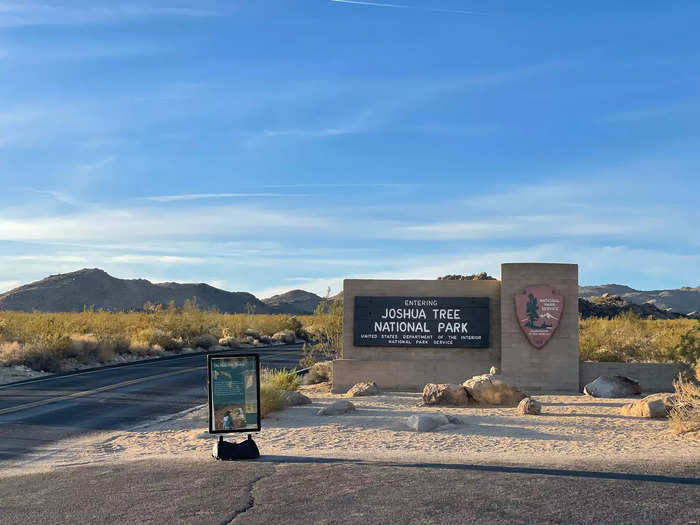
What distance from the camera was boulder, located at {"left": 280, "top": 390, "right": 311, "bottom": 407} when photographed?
18.4m

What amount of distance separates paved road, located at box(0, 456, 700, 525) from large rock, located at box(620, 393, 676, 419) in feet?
21.8

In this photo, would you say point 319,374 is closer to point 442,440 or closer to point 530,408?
point 530,408

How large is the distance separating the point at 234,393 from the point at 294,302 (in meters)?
159

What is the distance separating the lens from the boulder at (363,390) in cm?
2061

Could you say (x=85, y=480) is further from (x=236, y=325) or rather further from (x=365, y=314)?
(x=236, y=325)

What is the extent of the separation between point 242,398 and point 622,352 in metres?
19.3

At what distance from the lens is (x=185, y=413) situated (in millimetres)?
18000

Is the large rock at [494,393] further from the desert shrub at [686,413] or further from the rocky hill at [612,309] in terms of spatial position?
the rocky hill at [612,309]

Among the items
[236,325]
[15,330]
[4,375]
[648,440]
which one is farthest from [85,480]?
[236,325]

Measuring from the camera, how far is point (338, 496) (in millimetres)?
8969

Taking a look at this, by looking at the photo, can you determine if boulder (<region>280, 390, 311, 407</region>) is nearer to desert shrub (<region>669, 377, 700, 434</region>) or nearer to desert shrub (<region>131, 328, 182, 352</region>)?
desert shrub (<region>669, 377, 700, 434</region>)

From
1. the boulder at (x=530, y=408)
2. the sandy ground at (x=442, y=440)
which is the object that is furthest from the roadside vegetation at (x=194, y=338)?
the sandy ground at (x=442, y=440)

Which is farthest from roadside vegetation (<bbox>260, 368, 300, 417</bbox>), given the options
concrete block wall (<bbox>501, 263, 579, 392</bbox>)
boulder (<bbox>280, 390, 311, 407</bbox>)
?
concrete block wall (<bbox>501, 263, 579, 392</bbox>)

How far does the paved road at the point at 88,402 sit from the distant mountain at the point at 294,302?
4953 inches
